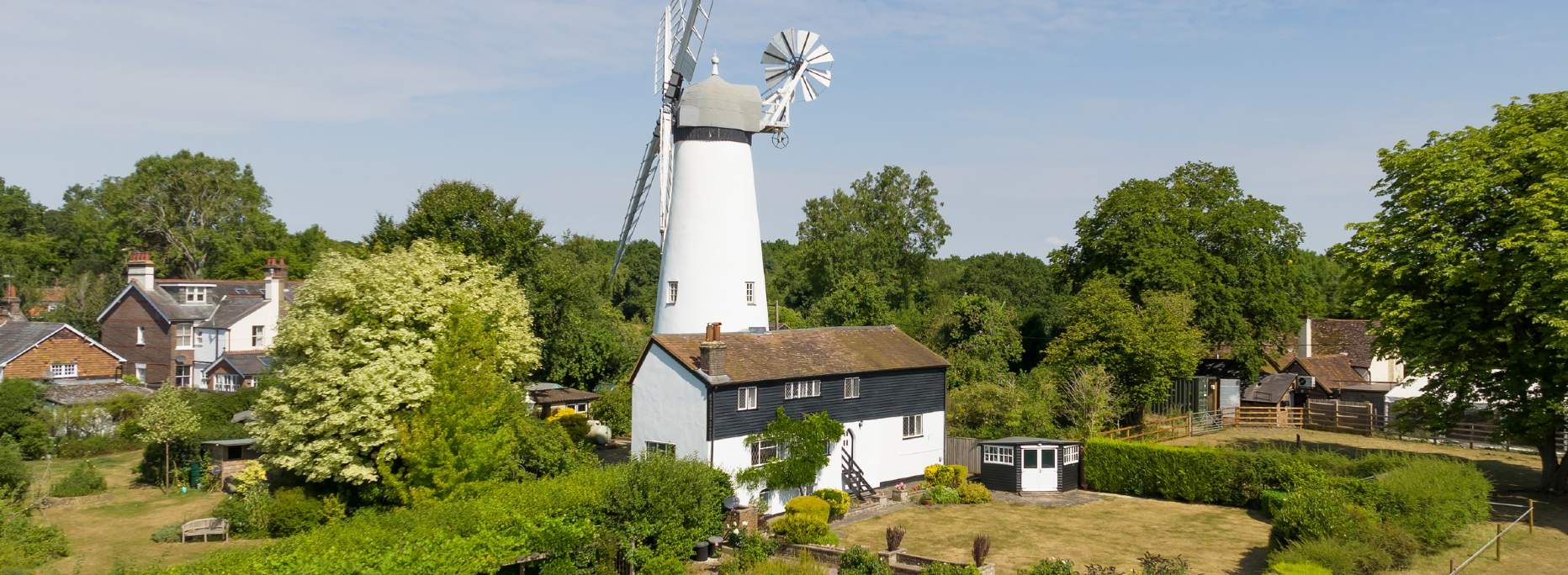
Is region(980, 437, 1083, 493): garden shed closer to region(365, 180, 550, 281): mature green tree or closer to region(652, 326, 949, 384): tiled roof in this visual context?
region(652, 326, 949, 384): tiled roof

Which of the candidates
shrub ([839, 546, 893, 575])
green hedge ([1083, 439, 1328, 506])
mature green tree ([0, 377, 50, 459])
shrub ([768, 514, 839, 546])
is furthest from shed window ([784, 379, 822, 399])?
mature green tree ([0, 377, 50, 459])

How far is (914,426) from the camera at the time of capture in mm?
35969

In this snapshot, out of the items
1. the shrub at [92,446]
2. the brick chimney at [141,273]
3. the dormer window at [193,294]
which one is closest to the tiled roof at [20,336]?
the brick chimney at [141,273]

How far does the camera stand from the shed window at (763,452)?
3086 centimetres

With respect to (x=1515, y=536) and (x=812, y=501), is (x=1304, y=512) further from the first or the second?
(x=812, y=501)

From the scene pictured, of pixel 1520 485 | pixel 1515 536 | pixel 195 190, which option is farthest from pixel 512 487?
pixel 195 190

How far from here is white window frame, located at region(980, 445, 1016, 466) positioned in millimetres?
35312

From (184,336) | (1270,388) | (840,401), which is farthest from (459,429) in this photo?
(1270,388)

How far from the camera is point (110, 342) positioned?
5897 cm

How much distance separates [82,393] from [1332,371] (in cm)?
6291

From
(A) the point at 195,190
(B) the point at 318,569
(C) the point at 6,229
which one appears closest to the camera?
(B) the point at 318,569

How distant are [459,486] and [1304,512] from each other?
19747mm

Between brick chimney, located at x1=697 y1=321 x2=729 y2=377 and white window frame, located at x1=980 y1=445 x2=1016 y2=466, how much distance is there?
11.1 metres

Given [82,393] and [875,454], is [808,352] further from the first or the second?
[82,393]
